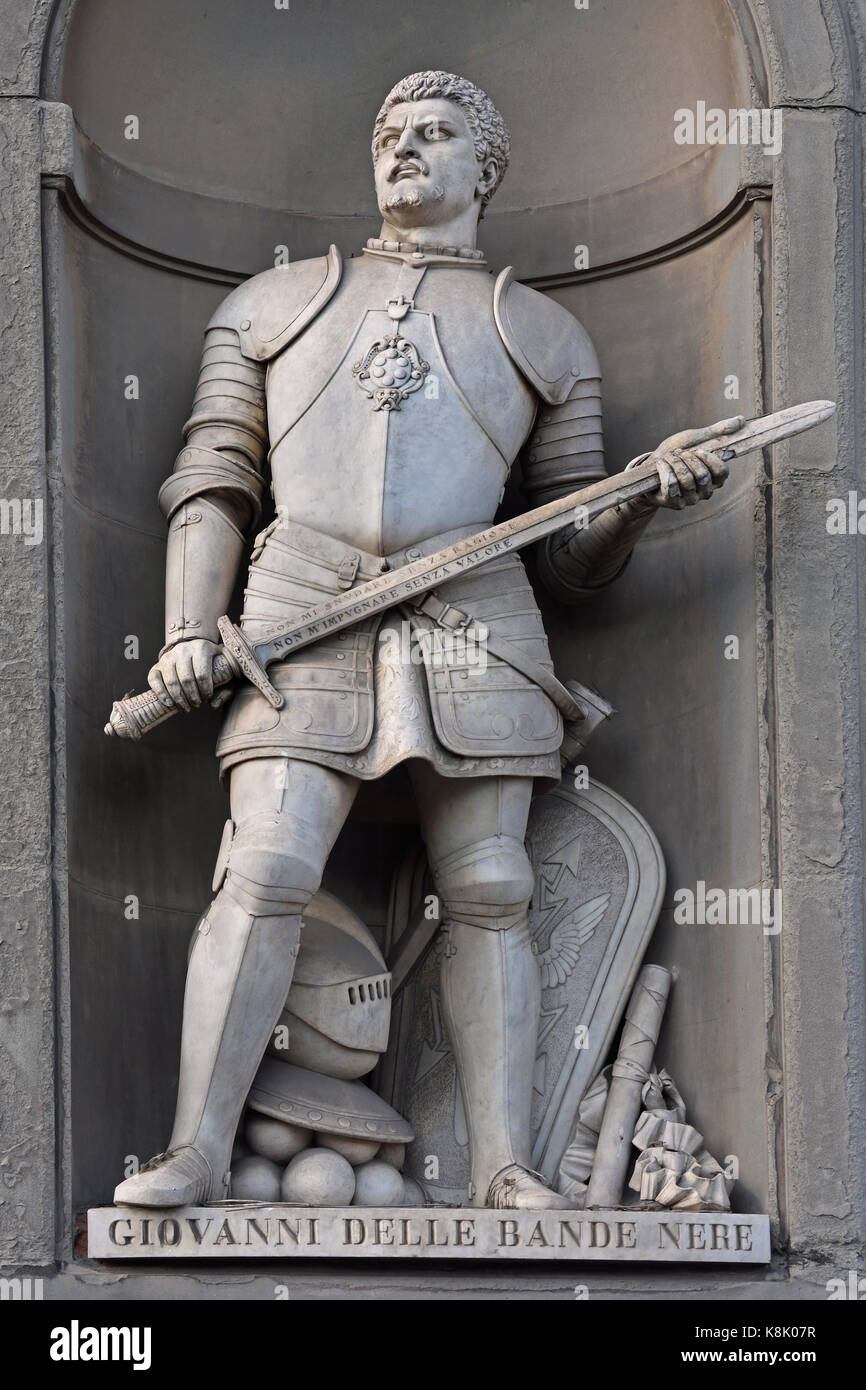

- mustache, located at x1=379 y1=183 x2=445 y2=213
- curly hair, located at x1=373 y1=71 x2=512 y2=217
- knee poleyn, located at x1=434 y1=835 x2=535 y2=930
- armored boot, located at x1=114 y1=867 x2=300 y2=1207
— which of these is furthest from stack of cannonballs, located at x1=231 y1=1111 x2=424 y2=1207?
curly hair, located at x1=373 y1=71 x2=512 y2=217

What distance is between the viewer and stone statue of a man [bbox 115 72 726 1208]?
717 cm

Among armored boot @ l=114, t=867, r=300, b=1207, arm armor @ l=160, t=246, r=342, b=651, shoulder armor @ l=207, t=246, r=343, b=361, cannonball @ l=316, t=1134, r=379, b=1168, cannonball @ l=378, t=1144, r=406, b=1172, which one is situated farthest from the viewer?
shoulder armor @ l=207, t=246, r=343, b=361

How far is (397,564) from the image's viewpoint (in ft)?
24.5

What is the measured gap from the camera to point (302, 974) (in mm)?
7395

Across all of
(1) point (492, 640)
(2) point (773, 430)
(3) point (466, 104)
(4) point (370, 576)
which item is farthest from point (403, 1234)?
(3) point (466, 104)

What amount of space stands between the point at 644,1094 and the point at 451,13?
3230 mm

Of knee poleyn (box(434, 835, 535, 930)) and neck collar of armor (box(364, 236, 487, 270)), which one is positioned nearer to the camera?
knee poleyn (box(434, 835, 535, 930))

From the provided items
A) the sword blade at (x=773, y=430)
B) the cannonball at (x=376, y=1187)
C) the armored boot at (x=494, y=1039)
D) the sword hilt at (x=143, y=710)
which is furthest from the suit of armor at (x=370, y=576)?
the sword blade at (x=773, y=430)

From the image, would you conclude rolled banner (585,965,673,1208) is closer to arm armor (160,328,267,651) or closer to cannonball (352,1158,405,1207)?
cannonball (352,1158,405,1207)

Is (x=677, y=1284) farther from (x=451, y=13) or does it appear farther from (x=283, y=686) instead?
(x=451, y=13)

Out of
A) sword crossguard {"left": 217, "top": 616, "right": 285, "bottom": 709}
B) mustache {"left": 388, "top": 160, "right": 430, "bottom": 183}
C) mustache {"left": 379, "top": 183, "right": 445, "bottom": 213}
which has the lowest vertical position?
sword crossguard {"left": 217, "top": 616, "right": 285, "bottom": 709}

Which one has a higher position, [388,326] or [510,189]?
[510,189]

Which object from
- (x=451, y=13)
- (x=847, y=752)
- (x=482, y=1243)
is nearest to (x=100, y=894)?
(x=482, y=1243)

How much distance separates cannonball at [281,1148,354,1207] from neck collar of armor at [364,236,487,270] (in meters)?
2.38
